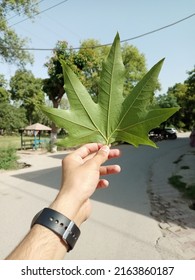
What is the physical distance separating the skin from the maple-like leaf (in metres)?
0.14

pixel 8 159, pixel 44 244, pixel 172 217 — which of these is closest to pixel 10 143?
pixel 8 159

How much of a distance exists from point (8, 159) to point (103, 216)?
9620 mm

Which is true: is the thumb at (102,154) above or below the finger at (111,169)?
above

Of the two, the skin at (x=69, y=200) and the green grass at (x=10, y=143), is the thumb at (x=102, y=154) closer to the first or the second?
the skin at (x=69, y=200)

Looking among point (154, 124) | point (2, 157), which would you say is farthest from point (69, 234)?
point (2, 157)

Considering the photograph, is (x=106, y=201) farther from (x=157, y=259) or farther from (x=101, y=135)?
(x=101, y=135)

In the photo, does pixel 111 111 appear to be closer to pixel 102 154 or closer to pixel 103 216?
pixel 102 154

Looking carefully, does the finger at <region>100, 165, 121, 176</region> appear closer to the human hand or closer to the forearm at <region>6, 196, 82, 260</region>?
the human hand

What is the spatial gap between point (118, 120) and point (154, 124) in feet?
0.55

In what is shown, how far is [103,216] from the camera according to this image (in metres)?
6.79

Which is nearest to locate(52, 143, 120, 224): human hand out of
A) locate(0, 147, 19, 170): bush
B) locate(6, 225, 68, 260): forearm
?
locate(6, 225, 68, 260): forearm

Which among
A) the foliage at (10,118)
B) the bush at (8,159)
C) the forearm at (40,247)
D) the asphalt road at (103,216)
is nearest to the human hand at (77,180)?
the forearm at (40,247)

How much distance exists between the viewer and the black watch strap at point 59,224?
1463 millimetres

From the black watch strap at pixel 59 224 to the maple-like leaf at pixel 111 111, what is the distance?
35 cm
